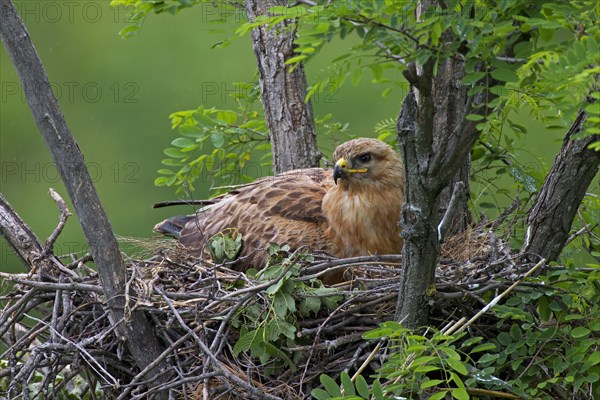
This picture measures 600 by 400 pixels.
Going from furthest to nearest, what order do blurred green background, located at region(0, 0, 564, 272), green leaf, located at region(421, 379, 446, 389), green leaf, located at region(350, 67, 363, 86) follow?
blurred green background, located at region(0, 0, 564, 272), green leaf, located at region(421, 379, 446, 389), green leaf, located at region(350, 67, 363, 86)

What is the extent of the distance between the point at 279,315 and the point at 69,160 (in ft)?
4.02

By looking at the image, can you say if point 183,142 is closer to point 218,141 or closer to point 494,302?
point 218,141

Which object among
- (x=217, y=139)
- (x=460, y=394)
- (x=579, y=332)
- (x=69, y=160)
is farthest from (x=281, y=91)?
(x=460, y=394)

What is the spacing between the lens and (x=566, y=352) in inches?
198

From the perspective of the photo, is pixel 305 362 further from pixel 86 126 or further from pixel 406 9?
pixel 86 126

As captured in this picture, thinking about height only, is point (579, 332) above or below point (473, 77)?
below

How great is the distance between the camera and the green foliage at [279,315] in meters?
5.35

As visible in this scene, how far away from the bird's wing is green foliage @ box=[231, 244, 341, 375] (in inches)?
27.0

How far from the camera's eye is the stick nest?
530cm

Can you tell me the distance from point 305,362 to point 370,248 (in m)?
1.02

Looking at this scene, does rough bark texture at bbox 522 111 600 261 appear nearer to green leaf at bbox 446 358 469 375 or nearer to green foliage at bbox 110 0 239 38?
green leaf at bbox 446 358 469 375

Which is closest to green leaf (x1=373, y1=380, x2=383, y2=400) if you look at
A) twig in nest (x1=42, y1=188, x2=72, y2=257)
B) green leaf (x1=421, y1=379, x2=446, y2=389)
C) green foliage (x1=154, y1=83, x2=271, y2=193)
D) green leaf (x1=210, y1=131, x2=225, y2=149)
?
green leaf (x1=421, y1=379, x2=446, y2=389)

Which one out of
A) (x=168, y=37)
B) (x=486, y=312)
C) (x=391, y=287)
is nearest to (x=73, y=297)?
(x=391, y=287)

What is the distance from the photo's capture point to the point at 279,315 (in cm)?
535
